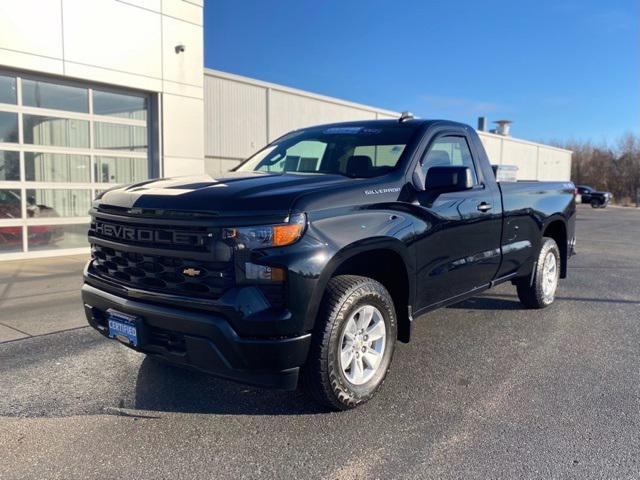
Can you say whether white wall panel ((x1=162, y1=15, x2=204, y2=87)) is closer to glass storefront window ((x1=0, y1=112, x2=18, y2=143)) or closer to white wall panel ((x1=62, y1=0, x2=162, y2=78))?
white wall panel ((x1=62, y1=0, x2=162, y2=78))

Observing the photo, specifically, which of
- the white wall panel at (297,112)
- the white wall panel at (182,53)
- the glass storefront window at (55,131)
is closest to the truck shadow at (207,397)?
the glass storefront window at (55,131)

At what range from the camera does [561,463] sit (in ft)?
9.69

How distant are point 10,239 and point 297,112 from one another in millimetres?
10183

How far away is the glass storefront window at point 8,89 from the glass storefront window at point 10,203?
1.55 meters

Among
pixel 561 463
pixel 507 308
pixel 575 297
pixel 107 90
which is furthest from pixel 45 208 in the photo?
pixel 561 463

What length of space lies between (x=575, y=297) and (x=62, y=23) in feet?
31.7

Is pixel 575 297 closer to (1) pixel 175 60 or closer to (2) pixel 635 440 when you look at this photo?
(2) pixel 635 440

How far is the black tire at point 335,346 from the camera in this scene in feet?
10.8

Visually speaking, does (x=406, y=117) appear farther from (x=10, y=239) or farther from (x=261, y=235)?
(x=10, y=239)

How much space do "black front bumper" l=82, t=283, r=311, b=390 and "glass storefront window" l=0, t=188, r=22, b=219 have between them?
770 centimetres

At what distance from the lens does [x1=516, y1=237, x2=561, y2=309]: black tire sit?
6.05m

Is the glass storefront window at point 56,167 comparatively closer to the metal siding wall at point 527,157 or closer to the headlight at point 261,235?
the headlight at point 261,235

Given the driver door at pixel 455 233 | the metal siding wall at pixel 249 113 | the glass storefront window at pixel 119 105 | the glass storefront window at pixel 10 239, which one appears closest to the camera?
the driver door at pixel 455 233

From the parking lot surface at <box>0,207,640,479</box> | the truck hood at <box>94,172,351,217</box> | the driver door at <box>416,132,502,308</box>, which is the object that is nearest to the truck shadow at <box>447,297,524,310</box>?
the parking lot surface at <box>0,207,640,479</box>
